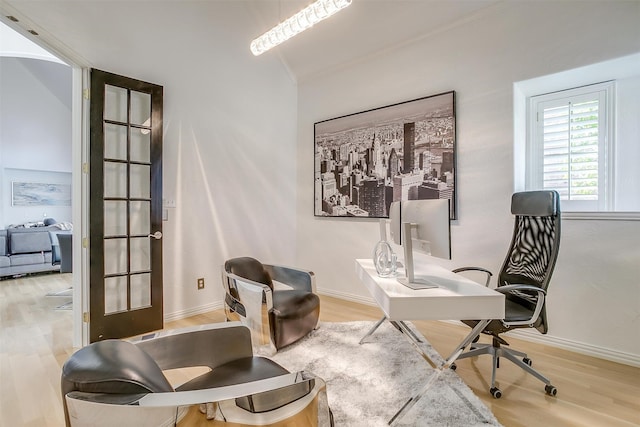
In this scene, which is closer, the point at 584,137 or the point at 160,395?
the point at 160,395

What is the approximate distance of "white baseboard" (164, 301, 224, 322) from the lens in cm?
314

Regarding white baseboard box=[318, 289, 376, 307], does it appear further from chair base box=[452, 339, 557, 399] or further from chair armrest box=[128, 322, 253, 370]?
chair armrest box=[128, 322, 253, 370]

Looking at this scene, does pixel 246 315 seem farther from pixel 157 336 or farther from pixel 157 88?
pixel 157 88

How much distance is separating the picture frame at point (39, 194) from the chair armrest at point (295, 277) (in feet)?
25.5

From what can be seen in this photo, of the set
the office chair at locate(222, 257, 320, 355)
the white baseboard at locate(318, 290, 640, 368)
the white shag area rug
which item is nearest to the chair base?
the white shag area rug

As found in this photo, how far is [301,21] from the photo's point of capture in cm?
259

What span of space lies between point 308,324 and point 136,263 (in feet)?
5.74

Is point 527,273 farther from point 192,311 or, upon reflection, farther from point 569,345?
point 192,311

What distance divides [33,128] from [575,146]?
10280mm

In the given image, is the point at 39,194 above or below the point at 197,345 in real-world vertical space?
above

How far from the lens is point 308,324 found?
2.67 m

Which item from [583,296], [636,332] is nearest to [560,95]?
[583,296]

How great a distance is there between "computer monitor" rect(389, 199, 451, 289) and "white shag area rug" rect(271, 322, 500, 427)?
1.77 feet

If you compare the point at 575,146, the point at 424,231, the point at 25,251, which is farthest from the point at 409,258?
the point at 25,251
